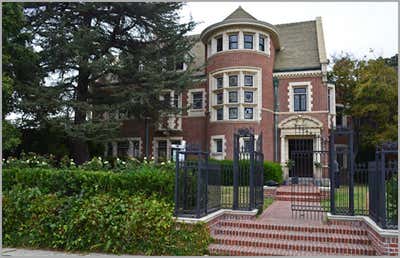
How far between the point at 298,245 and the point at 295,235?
1.28 feet

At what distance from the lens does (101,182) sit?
8750 millimetres

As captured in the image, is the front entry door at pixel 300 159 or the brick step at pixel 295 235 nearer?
the brick step at pixel 295 235

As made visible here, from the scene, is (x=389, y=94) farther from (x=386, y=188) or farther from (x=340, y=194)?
(x=386, y=188)

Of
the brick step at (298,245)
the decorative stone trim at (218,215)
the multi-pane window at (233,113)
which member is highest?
the multi-pane window at (233,113)

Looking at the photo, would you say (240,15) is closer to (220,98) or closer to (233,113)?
(220,98)

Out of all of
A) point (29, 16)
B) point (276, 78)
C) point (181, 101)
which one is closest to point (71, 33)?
point (29, 16)

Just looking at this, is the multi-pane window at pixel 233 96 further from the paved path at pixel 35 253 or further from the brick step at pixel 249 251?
the paved path at pixel 35 253

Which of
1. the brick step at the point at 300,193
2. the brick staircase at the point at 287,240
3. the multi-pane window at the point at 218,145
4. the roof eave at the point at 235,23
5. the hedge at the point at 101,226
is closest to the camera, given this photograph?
the brick staircase at the point at 287,240

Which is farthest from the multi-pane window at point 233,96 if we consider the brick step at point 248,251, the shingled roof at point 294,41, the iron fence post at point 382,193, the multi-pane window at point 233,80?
the iron fence post at point 382,193

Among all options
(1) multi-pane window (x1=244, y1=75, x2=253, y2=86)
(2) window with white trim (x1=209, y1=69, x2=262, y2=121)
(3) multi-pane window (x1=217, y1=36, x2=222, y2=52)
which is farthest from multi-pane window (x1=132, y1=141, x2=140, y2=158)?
(1) multi-pane window (x1=244, y1=75, x2=253, y2=86)

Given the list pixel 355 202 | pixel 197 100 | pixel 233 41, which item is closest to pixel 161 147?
pixel 197 100

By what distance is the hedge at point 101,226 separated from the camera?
7.60 metres

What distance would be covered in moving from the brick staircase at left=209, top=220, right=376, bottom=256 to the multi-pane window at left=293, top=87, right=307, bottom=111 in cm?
1508

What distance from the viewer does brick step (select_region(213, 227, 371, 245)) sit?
299 inches
